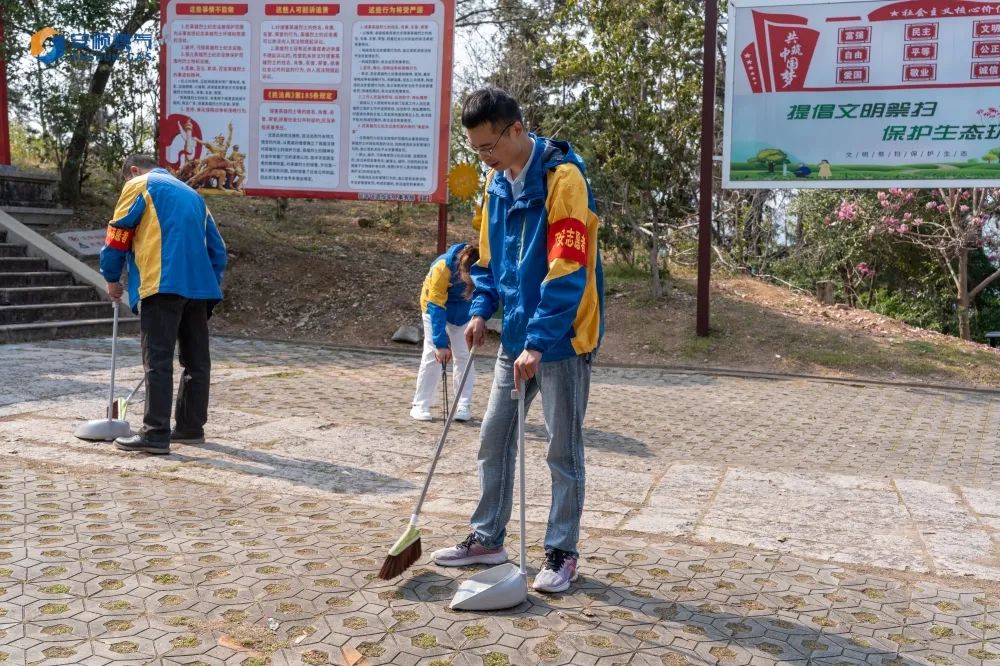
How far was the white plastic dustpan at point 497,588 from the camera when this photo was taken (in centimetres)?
330

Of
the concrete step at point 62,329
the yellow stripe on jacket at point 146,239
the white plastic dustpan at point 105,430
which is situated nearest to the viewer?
the yellow stripe on jacket at point 146,239

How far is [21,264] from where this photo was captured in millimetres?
11680

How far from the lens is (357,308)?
12695 millimetres

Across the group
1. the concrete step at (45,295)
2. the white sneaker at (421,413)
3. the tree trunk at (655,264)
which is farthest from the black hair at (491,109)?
the tree trunk at (655,264)

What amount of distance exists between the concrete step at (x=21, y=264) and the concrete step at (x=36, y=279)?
0.79 feet

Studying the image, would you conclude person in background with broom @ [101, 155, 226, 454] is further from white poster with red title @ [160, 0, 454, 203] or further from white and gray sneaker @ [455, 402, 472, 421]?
white poster with red title @ [160, 0, 454, 203]

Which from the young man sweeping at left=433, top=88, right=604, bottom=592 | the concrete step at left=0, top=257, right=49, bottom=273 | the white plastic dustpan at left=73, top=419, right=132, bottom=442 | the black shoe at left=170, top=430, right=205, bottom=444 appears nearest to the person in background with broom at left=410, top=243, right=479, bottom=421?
the black shoe at left=170, top=430, right=205, bottom=444

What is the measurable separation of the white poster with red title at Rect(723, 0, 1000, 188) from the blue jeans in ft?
28.5

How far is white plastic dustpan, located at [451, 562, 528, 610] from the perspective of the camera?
10.8 feet

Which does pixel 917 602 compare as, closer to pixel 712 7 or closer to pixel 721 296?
pixel 712 7

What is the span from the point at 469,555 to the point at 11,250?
10.3 m

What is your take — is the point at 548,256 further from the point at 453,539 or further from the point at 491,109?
the point at 453,539

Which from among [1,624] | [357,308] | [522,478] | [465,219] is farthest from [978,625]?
[465,219]

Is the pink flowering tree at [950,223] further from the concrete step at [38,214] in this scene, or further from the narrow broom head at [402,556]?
the narrow broom head at [402,556]
